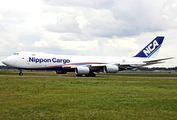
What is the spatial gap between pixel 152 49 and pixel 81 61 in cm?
1895

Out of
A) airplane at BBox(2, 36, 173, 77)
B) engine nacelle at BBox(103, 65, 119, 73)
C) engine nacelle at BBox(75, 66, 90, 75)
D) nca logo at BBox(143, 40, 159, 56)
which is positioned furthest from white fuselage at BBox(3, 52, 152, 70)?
nca logo at BBox(143, 40, 159, 56)

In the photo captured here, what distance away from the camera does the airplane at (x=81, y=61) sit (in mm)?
43969

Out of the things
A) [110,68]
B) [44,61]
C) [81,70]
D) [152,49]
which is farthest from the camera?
[152,49]

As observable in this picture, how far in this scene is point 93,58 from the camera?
5103cm

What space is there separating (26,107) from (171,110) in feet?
22.5

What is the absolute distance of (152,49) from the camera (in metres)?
57.2

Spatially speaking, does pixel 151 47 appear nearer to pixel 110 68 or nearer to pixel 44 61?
pixel 110 68

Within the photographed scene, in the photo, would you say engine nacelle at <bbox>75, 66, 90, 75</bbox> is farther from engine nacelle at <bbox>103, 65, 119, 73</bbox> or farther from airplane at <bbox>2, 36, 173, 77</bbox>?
engine nacelle at <bbox>103, 65, 119, 73</bbox>

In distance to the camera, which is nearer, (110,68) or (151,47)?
(110,68)

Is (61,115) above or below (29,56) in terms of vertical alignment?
below

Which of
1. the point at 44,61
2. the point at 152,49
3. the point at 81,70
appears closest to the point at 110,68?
the point at 81,70

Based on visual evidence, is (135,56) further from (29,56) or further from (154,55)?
(29,56)

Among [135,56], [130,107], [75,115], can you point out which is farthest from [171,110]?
[135,56]

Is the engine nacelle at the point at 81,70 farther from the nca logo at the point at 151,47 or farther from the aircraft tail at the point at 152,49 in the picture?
the nca logo at the point at 151,47
